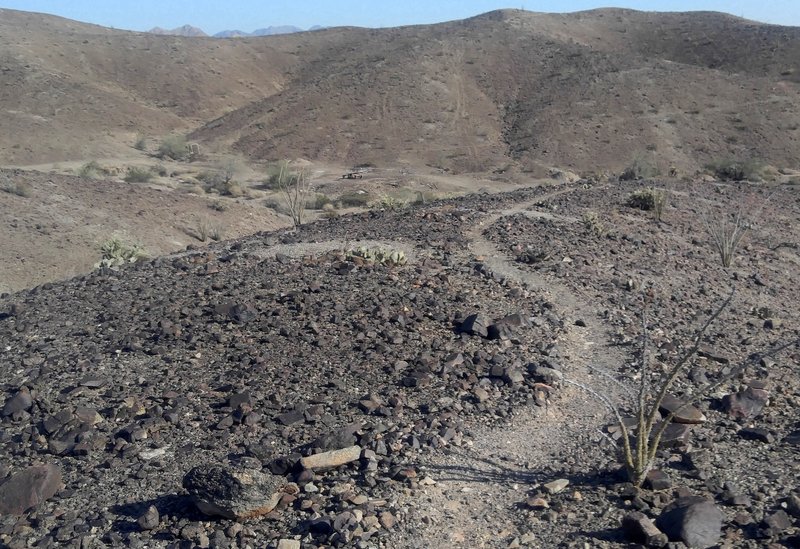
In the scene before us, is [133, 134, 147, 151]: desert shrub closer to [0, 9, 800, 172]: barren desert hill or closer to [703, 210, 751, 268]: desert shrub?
[0, 9, 800, 172]: barren desert hill

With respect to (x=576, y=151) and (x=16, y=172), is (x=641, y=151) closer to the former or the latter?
(x=576, y=151)

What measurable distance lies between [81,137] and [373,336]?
1585 inches

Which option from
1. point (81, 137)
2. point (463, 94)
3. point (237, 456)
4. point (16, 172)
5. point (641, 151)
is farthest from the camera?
point (463, 94)

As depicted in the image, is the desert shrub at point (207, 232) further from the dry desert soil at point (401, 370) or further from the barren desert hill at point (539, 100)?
the barren desert hill at point (539, 100)

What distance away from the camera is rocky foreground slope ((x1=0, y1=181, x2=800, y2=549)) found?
4.96 meters

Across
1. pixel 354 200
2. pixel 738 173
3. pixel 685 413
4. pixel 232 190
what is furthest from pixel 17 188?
pixel 738 173

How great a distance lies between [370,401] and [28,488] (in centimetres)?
264

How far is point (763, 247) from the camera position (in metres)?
14.7

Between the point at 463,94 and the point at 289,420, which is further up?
the point at 463,94

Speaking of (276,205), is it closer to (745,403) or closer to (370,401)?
(370,401)

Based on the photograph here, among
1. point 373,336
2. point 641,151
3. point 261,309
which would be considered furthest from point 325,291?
point 641,151

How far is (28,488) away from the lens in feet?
17.2

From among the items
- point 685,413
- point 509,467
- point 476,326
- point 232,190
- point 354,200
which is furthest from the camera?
point 232,190

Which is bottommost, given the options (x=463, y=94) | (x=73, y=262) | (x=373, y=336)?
(x=73, y=262)
